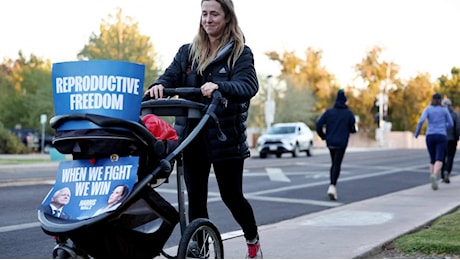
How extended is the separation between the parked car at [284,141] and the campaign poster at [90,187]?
97.8 ft

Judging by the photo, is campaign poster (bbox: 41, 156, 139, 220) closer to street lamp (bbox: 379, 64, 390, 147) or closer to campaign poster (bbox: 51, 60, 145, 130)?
campaign poster (bbox: 51, 60, 145, 130)

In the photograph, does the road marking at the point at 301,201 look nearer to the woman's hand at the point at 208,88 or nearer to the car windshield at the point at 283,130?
the woman's hand at the point at 208,88

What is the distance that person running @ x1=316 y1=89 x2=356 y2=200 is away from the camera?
12172 mm

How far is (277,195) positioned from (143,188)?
354 inches

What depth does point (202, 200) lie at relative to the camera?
509 cm

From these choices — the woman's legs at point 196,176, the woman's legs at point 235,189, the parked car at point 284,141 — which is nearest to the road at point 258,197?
the woman's legs at point 235,189

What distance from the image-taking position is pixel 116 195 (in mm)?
3945

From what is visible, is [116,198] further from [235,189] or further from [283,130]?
[283,130]

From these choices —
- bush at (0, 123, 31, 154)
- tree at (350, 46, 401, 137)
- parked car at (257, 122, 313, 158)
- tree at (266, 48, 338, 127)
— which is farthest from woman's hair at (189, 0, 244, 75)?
tree at (350, 46, 401, 137)

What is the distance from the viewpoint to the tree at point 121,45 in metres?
40.2

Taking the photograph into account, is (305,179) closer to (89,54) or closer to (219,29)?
(219,29)

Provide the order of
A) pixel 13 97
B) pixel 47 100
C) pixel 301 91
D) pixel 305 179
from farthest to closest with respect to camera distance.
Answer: pixel 301 91, pixel 13 97, pixel 47 100, pixel 305 179

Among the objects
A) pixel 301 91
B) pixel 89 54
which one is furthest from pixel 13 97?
pixel 301 91

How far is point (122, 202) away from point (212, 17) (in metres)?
1.61
